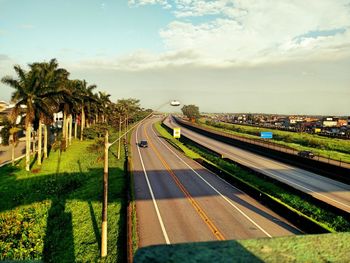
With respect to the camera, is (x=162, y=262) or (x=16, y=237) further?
(x=16, y=237)

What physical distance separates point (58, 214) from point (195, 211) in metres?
11.4

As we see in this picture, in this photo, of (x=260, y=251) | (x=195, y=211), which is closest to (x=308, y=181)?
(x=195, y=211)

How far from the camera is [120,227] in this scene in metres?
23.1

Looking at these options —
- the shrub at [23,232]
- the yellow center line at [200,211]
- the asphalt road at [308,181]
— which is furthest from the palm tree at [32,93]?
the asphalt road at [308,181]

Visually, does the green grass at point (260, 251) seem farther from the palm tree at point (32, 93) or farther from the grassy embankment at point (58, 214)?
the palm tree at point (32, 93)

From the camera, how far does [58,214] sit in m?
26.9

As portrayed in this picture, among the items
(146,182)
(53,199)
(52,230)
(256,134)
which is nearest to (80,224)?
(52,230)

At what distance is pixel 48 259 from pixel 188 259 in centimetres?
2019

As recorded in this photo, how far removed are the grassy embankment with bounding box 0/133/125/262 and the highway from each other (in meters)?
2.28

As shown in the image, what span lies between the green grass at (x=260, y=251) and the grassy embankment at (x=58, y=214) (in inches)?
677

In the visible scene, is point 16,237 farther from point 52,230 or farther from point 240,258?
point 240,258

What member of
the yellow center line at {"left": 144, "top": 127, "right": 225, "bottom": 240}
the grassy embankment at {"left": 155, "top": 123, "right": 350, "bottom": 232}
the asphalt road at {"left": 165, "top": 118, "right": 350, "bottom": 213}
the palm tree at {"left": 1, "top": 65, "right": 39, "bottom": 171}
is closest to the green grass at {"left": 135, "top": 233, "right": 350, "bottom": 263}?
the yellow center line at {"left": 144, "top": 127, "right": 225, "bottom": 240}

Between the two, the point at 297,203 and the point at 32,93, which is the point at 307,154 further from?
the point at 32,93

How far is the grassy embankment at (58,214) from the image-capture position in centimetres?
2052
